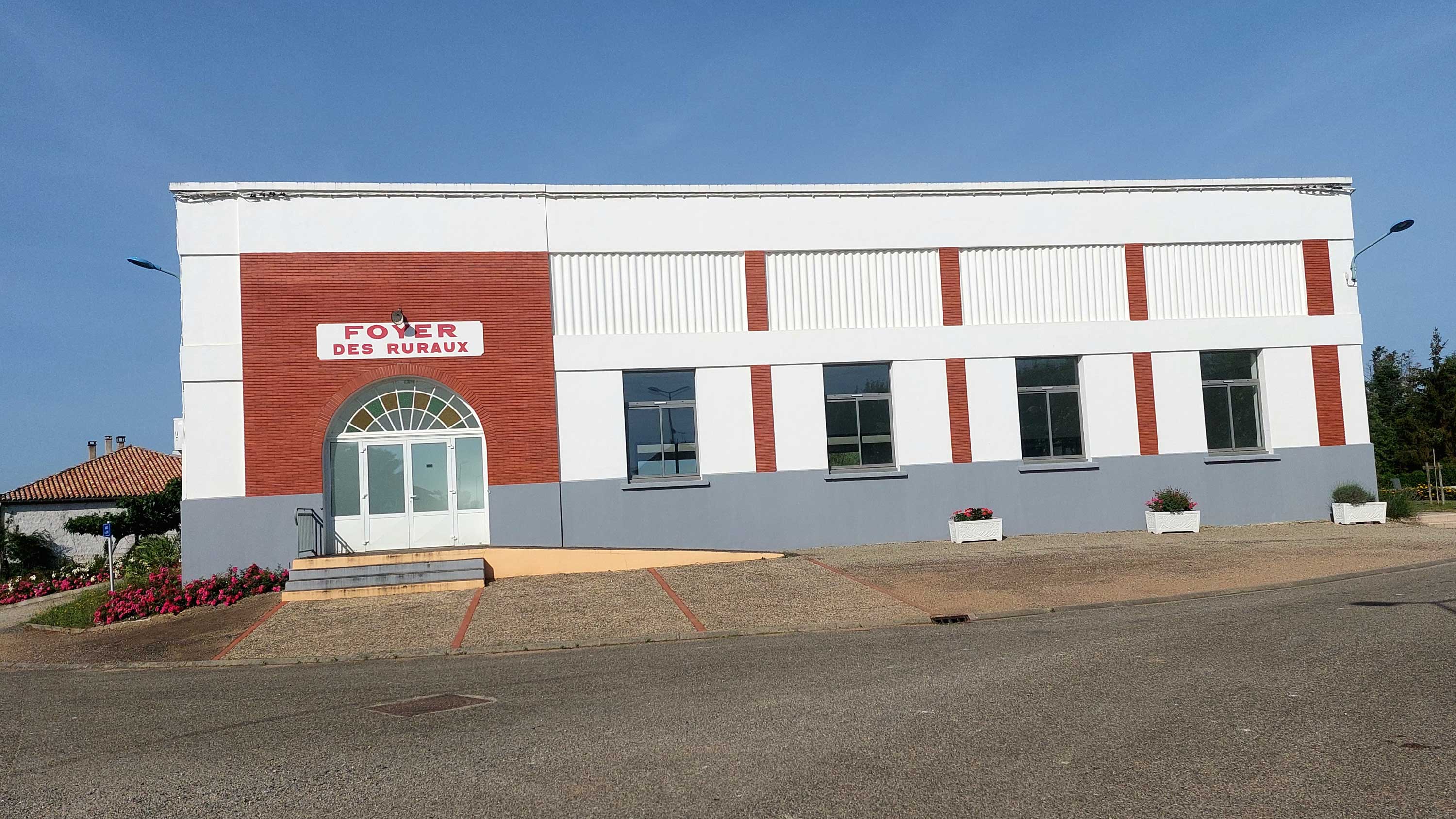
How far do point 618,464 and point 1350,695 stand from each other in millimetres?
13907

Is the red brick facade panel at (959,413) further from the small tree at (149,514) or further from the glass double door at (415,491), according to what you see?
the small tree at (149,514)

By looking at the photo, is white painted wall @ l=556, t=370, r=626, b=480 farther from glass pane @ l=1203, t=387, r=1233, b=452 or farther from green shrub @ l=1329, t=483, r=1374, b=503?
green shrub @ l=1329, t=483, r=1374, b=503

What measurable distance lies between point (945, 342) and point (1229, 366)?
21.0 ft

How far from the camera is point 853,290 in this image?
20.3 meters

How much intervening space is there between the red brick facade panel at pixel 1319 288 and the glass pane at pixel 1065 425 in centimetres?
572

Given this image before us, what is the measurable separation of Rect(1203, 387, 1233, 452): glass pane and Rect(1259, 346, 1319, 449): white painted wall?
794 millimetres

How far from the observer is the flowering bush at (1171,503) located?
65.0ft

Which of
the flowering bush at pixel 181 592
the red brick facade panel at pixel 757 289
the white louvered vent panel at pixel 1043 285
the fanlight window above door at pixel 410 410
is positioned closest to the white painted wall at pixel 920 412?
the white louvered vent panel at pixel 1043 285

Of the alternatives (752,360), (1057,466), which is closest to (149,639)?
(752,360)

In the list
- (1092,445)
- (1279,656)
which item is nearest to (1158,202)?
(1092,445)

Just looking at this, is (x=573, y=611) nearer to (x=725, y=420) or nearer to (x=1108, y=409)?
(x=725, y=420)

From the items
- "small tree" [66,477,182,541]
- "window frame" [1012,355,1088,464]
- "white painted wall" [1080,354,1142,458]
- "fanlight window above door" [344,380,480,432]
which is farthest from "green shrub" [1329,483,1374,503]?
"small tree" [66,477,182,541]

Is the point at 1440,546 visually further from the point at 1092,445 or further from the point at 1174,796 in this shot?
the point at 1174,796

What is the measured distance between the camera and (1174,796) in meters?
4.97
